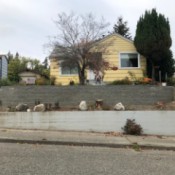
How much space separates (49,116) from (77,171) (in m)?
7.88

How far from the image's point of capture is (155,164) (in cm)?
1098

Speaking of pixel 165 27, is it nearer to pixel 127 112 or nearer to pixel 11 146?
pixel 127 112

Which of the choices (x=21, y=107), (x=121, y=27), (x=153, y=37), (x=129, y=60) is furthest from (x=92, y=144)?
(x=121, y=27)

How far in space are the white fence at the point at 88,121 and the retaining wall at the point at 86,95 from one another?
5.17 feet

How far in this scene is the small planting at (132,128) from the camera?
1698 centimetres

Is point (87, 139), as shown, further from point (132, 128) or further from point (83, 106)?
point (83, 106)

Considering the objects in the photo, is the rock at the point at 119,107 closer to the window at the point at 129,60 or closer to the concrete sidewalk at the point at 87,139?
the concrete sidewalk at the point at 87,139

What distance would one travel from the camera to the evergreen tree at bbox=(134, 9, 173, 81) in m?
26.1

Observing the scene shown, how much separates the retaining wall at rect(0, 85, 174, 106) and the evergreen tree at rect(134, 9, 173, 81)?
7.56m

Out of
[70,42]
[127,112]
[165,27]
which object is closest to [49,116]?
[127,112]

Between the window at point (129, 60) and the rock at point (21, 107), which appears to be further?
the window at point (129, 60)

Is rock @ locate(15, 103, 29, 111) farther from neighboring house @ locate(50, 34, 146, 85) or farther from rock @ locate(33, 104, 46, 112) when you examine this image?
neighboring house @ locate(50, 34, 146, 85)

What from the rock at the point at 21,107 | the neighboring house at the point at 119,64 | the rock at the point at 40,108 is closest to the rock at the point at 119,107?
the rock at the point at 40,108

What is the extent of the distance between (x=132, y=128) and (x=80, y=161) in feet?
20.7
